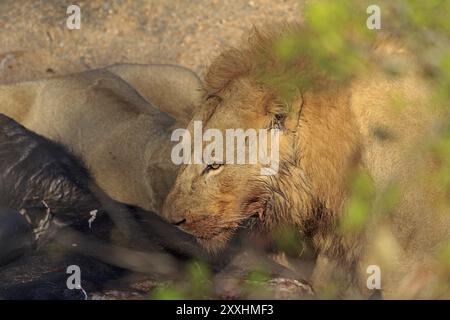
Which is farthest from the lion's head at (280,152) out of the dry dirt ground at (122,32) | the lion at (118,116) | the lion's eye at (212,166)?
the dry dirt ground at (122,32)

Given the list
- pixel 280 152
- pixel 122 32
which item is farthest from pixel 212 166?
pixel 122 32

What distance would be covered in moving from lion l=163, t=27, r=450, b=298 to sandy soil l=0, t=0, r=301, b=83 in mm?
3486

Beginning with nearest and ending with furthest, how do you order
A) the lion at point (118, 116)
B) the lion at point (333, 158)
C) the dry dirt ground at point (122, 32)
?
the lion at point (333, 158) → the lion at point (118, 116) → the dry dirt ground at point (122, 32)

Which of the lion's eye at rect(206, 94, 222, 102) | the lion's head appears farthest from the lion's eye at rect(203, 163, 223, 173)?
the lion's eye at rect(206, 94, 222, 102)

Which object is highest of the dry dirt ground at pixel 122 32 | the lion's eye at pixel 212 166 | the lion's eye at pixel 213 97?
the dry dirt ground at pixel 122 32

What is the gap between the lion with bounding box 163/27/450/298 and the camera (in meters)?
4.10

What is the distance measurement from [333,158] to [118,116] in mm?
2693

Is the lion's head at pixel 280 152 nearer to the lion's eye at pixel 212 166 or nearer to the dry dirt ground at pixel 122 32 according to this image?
the lion's eye at pixel 212 166

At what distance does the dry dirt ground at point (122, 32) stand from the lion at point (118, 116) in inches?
26.1

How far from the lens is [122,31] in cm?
827

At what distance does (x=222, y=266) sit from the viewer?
4855mm

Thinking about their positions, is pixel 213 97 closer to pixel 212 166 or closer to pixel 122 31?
pixel 212 166

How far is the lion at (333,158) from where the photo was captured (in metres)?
4.10

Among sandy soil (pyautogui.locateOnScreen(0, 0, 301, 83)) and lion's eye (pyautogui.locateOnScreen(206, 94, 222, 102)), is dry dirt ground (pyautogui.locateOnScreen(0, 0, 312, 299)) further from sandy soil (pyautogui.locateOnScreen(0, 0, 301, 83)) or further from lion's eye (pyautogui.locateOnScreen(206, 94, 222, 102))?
lion's eye (pyautogui.locateOnScreen(206, 94, 222, 102))
